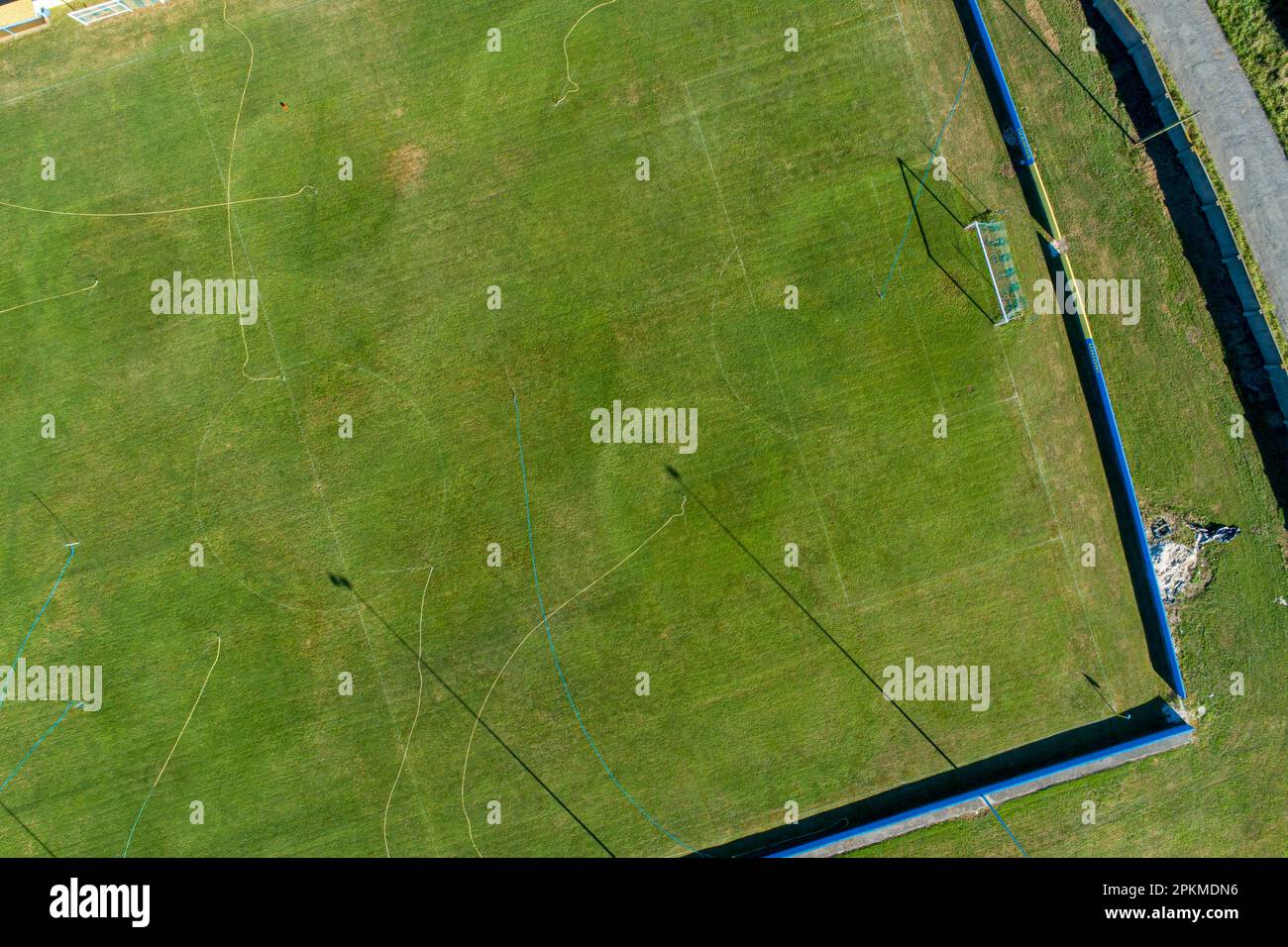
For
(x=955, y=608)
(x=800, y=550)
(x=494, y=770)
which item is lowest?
(x=494, y=770)

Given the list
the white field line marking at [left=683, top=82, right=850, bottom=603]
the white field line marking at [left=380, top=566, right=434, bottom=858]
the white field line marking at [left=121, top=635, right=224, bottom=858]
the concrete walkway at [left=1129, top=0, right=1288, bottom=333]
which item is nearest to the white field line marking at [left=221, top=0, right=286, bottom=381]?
the white field line marking at [left=380, top=566, right=434, bottom=858]

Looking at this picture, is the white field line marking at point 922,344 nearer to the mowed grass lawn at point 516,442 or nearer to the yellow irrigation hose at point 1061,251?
the mowed grass lawn at point 516,442

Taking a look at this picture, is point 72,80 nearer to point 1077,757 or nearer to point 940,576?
point 940,576

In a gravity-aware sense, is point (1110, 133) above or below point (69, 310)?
above

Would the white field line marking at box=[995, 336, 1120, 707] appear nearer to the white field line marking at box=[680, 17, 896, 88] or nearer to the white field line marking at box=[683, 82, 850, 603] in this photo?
the white field line marking at box=[683, 82, 850, 603]

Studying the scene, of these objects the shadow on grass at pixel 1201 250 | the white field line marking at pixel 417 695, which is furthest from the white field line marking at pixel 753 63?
the white field line marking at pixel 417 695
